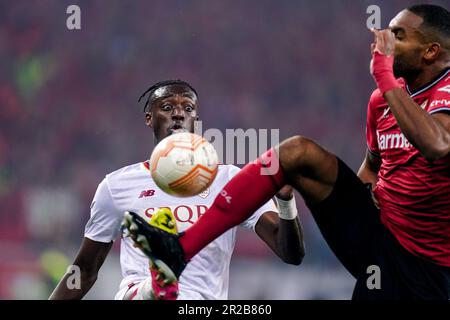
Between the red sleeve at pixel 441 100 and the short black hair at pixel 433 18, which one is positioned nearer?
the red sleeve at pixel 441 100

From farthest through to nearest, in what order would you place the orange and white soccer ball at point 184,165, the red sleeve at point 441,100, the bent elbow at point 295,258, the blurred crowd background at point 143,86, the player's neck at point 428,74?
the blurred crowd background at point 143,86 < the bent elbow at point 295,258 < the player's neck at point 428,74 < the orange and white soccer ball at point 184,165 < the red sleeve at point 441,100

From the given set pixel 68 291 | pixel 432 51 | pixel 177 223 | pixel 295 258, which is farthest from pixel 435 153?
pixel 68 291

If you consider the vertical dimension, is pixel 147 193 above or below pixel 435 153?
below

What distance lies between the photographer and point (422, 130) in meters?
3.61

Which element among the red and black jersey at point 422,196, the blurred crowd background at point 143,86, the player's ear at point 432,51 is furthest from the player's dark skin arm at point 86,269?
the blurred crowd background at point 143,86

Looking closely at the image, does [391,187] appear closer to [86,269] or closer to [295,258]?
[295,258]

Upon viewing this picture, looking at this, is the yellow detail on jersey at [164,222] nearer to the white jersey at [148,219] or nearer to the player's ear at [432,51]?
the white jersey at [148,219]

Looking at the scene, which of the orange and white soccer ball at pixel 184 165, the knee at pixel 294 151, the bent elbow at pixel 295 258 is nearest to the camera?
the knee at pixel 294 151

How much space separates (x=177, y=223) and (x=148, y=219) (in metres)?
0.21

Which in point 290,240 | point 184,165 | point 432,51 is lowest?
point 290,240

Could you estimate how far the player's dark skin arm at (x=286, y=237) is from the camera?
4531mm

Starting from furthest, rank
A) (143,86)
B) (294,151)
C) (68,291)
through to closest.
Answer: (143,86)
(68,291)
(294,151)

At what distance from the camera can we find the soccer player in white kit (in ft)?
15.4

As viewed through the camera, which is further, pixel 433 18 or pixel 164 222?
pixel 433 18
